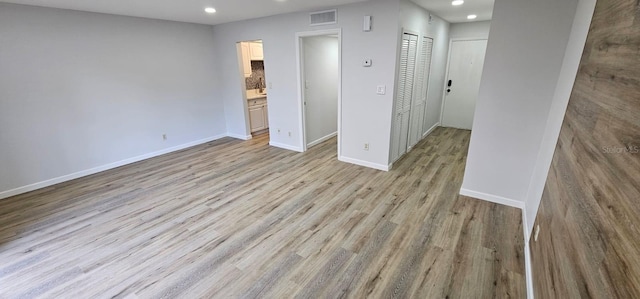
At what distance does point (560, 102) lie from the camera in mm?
2166

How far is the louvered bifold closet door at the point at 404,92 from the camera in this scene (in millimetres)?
3746

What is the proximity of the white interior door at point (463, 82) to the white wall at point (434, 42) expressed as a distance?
174mm

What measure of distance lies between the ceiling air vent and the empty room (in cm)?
3

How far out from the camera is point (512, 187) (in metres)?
2.94

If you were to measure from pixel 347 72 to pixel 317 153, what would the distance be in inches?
61.8

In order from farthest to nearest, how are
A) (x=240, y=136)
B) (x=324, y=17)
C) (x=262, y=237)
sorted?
(x=240, y=136) → (x=324, y=17) → (x=262, y=237)

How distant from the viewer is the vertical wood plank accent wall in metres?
0.88

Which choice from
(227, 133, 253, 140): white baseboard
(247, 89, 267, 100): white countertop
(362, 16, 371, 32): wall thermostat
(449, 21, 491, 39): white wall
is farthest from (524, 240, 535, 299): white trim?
(247, 89, 267, 100): white countertop

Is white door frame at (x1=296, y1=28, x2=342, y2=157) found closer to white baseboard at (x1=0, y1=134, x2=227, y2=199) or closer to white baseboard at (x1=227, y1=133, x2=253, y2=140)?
white baseboard at (x1=227, y1=133, x2=253, y2=140)

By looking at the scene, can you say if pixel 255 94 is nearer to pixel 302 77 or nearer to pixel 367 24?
pixel 302 77

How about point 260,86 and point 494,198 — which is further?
point 260,86

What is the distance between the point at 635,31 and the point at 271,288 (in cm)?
235

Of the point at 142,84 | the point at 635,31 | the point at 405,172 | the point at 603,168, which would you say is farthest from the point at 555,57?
the point at 142,84

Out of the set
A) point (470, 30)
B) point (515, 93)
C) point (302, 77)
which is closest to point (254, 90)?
point (302, 77)
